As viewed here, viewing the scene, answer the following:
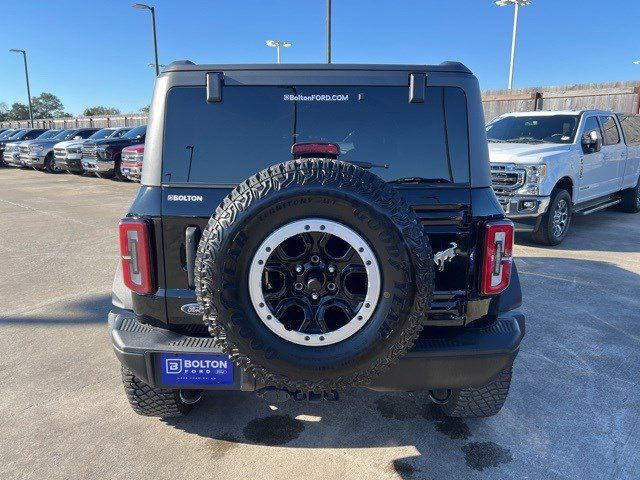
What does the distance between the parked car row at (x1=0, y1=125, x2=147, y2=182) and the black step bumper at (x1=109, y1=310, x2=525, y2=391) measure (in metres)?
12.3

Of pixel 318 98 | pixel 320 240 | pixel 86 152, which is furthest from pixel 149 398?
pixel 86 152

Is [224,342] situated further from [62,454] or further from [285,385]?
[62,454]

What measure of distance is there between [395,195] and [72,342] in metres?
3.18

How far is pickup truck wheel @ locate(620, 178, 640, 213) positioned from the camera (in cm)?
994

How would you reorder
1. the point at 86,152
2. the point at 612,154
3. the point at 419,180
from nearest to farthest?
the point at 419,180 → the point at 612,154 → the point at 86,152

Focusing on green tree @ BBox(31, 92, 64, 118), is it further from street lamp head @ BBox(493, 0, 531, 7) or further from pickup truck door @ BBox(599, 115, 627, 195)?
pickup truck door @ BBox(599, 115, 627, 195)

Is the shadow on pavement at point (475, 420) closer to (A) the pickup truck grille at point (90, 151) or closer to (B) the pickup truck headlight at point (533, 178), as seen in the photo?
(B) the pickup truck headlight at point (533, 178)

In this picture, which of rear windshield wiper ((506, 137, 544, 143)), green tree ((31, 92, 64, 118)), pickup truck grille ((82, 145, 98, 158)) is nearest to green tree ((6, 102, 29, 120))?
green tree ((31, 92, 64, 118))

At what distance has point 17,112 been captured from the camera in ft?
289

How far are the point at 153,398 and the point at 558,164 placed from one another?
6.34 m

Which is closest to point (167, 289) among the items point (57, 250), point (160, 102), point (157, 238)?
point (157, 238)

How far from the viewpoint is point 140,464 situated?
8.18ft

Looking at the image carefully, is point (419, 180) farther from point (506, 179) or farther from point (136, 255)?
Answer: point (506, 179)

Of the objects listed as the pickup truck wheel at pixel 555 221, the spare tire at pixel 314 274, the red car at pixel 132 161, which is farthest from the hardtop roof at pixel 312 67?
the red car at pixel 132 161
